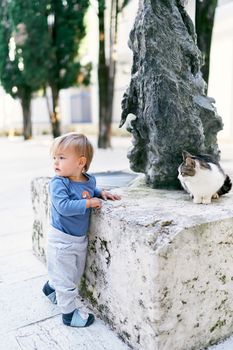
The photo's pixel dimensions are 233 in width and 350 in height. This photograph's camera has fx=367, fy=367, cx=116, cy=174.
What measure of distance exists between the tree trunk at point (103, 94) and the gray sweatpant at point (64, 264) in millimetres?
7330

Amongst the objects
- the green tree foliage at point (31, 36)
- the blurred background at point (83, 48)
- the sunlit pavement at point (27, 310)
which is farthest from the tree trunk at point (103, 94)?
the sunlit pavement at point (27, 310)

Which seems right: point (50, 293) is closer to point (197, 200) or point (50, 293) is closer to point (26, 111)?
point (197, 200)

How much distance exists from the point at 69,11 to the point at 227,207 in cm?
996

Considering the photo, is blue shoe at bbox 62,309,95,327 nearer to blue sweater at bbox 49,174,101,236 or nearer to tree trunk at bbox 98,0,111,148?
blue sweater at bbox 49,174,101,236

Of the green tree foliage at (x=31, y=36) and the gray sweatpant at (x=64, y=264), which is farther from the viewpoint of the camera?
the green tree foliage at (x=31, y=36)

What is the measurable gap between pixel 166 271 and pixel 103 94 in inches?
304

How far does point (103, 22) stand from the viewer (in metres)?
8.41

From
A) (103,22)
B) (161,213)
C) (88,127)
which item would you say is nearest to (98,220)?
(161,213)

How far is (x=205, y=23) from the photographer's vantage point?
523 centimetres

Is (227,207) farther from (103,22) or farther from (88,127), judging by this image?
(88,127)

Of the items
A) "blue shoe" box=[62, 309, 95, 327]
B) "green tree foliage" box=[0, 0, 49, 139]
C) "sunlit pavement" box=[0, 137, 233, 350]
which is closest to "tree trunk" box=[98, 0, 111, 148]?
"green tree foliage" box=[0, 0, 49, 139]

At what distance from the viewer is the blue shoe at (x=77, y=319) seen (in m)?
1.72

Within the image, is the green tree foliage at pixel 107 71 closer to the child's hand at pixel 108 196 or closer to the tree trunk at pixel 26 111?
the tree trunk at pixel 26 111

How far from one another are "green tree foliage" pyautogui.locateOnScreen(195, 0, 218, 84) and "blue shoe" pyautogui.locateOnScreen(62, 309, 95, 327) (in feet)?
13.7
